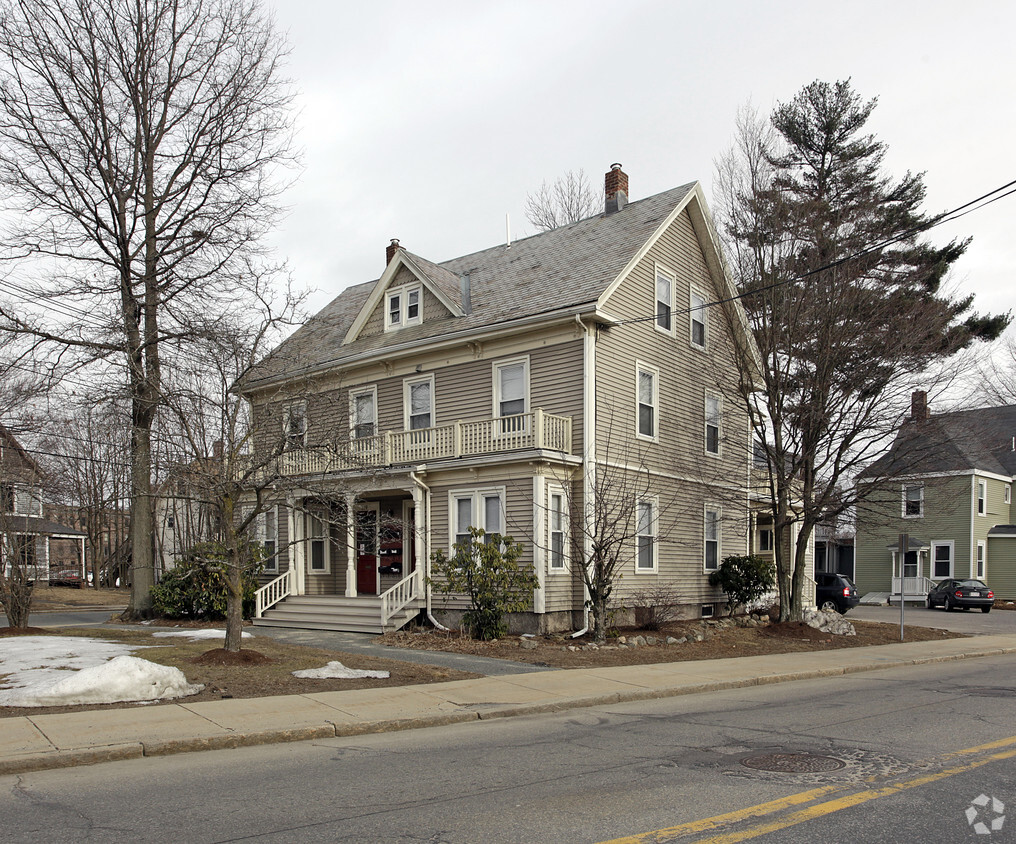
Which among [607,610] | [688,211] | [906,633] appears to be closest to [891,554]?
[906,633]

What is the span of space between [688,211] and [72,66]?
16585mm

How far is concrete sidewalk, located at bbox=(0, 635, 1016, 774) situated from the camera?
26.1 ft

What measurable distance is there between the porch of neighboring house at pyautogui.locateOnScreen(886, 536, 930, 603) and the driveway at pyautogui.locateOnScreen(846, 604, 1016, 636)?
2.28 meters

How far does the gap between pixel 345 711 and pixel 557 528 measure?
32.5 feet

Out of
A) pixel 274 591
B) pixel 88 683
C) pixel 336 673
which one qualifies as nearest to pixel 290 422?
pixel 336 673

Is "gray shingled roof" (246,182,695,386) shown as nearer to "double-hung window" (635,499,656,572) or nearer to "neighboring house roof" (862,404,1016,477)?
"double-hung window" (635,499,656,572)

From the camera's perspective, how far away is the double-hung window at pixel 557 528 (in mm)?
19141

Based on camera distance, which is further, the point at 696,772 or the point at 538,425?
the point at 538,425

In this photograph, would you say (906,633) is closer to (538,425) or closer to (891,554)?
(538,425)

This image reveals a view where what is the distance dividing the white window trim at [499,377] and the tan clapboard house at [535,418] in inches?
1.8

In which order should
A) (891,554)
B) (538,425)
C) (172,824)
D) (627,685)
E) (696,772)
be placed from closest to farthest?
(172,824)
(696,772)
(627,685)
(538,425)
(891,554)

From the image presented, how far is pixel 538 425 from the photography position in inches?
738

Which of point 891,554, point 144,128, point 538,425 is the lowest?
point 891,554

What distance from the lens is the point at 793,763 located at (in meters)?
7.43
